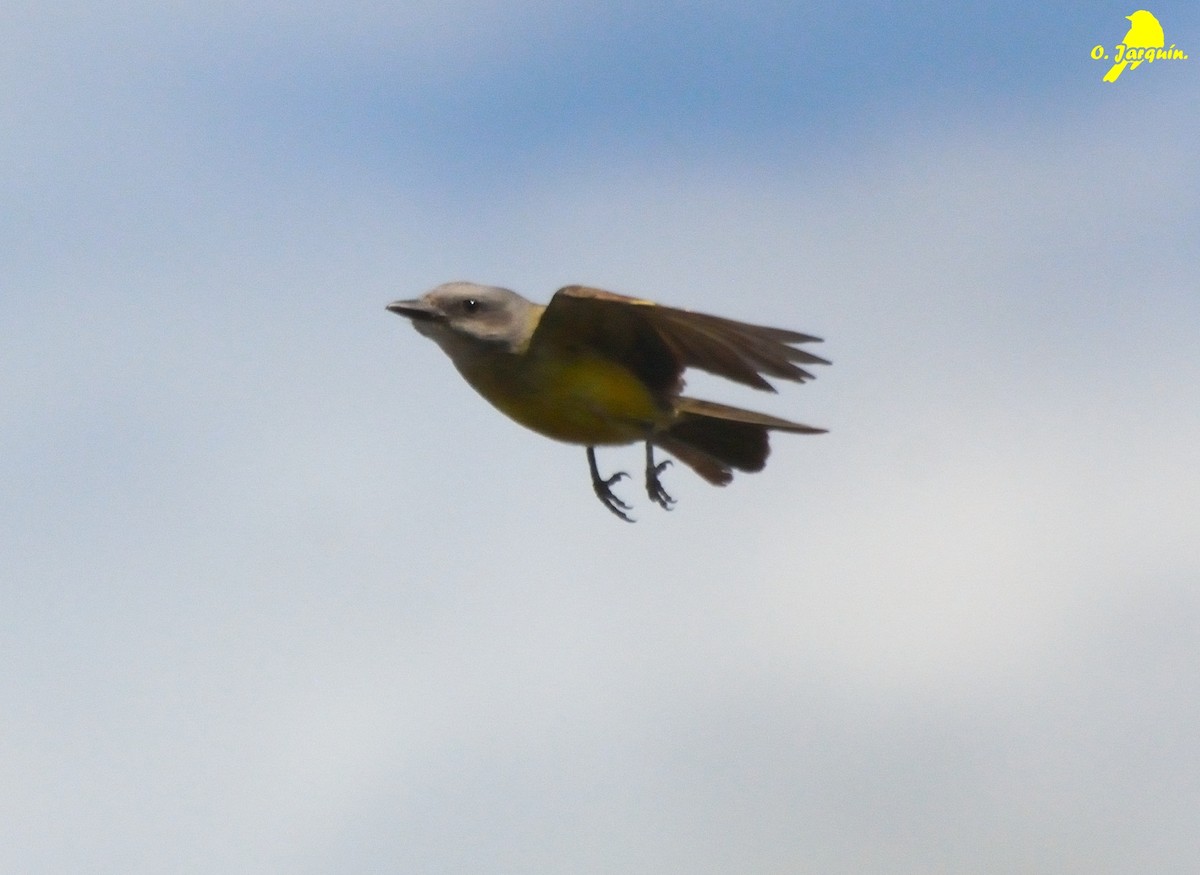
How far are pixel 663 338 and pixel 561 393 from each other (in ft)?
2.86

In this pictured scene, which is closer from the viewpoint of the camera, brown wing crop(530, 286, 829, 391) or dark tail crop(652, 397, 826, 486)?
brown wing crop(530, 286, 829, 391)

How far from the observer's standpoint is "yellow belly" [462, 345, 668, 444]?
10695 mm

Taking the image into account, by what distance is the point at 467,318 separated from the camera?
1063 centimetres

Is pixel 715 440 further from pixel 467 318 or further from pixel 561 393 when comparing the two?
pixel 467 318

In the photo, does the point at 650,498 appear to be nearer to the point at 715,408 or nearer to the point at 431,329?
the point at 715,408

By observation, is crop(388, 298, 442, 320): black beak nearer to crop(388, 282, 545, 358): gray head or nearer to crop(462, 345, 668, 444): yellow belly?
crop(388, 282, 545, 358): gray head

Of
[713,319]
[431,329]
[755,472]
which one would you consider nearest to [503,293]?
[431,329]

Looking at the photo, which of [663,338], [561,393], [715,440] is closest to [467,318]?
[561,393]

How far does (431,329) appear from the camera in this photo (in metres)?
10.6

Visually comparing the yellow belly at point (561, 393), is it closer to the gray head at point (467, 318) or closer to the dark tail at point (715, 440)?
the gray head at point (467, 318)

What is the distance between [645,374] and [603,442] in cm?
57

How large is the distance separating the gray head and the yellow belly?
0.45 feet

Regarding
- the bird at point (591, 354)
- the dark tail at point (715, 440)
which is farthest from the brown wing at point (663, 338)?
the dark tail at point (715, 440)

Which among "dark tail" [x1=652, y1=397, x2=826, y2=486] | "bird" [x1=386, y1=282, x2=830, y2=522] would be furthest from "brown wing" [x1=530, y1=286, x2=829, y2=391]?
"dark tail" [x1=652, y1=397, x2=826, y2=486]
